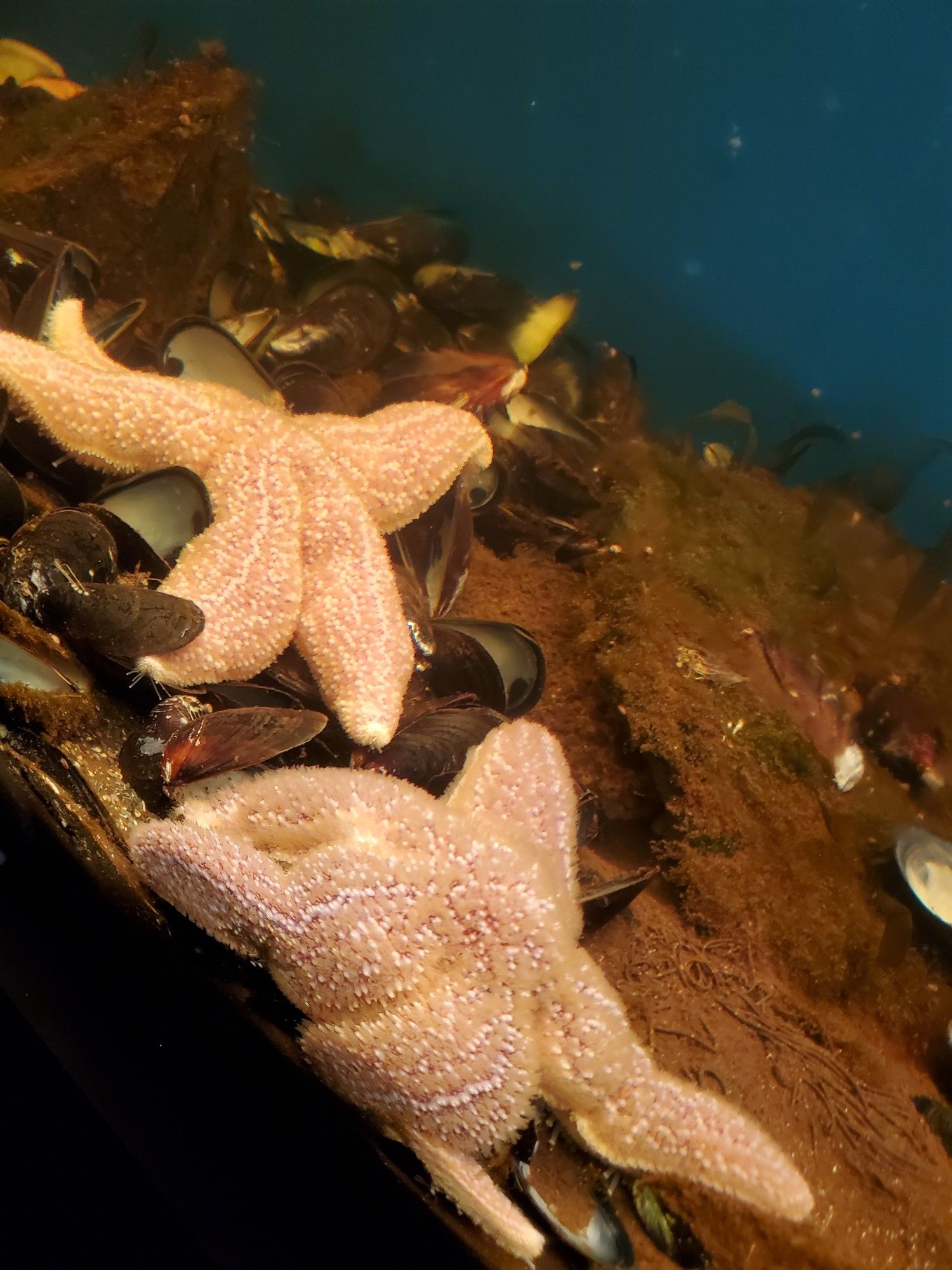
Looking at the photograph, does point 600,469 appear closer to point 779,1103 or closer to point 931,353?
point 779,1103

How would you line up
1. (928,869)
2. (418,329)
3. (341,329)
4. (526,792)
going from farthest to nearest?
1. (418,329)
2. (341,329)
3. (928,869)
4. (526,792)

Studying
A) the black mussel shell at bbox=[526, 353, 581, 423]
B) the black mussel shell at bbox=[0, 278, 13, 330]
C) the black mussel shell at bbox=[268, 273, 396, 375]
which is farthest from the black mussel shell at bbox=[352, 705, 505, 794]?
the black mussel shell at bbox=[526, 353, 581, 423]

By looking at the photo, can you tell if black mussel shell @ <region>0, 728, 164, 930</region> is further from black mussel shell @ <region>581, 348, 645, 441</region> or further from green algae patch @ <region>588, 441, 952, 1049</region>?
black mussel shell @ <region>581, 348, 645, 441</region>

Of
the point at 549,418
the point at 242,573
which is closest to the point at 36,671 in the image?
the point at 242,573

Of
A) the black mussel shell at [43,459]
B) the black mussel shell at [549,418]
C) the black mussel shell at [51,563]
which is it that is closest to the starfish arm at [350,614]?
the black mussel shell at [51,563]

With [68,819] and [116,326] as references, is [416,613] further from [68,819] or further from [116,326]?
[116,326]

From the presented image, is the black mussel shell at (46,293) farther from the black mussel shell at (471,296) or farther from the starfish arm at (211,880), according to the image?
the black mussel shell at (471,296)

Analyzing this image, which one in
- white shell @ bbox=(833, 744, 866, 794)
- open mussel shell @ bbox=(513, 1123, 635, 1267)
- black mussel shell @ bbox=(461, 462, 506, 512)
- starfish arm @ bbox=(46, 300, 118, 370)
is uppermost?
starfish arm @ bbox=(46, 300, 118, 370)
